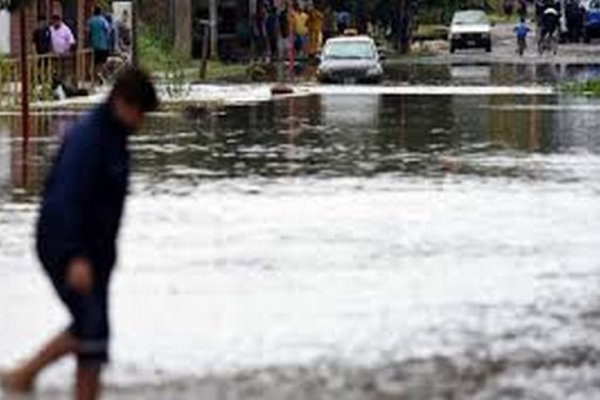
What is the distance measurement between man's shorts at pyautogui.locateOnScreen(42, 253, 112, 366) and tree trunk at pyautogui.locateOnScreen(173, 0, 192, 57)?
5171cm

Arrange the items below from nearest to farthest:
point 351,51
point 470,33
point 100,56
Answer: point 100,56 → point 351,51 → point 470,33

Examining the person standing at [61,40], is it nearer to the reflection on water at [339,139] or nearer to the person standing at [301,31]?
the reflection on water at [339,139]

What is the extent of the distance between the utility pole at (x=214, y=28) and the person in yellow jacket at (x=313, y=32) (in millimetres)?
3203

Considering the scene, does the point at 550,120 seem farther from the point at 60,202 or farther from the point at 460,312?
the point at 60,202

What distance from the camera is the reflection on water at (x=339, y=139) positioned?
23672 mm

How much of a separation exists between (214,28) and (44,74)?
74.4 ft

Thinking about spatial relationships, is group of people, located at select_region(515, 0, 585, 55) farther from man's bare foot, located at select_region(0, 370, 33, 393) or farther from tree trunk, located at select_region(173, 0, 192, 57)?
man's bare foot, located at select_region(0, 370, 33, 393)

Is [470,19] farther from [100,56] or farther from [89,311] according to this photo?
[89,311]

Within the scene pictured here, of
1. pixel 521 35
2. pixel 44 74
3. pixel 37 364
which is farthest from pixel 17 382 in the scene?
pixel 521 35

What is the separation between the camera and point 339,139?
28.8 metres

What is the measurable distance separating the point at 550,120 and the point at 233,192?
14.1 m

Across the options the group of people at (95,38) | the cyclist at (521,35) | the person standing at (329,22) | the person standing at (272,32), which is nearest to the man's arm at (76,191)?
the group of people at (95,38)

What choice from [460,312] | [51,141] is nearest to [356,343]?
[460,312]

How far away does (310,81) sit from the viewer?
53312mm
